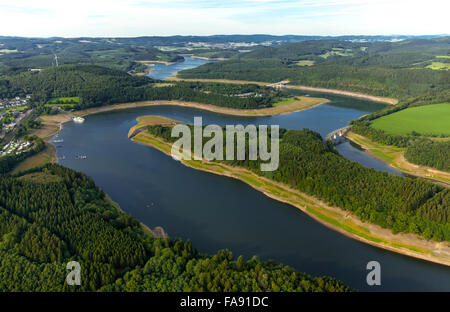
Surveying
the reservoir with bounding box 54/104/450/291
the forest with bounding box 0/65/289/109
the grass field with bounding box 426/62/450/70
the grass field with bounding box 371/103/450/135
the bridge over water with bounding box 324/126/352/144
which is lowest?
the reservoir with bounding box 54/104/450/291

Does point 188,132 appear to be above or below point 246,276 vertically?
above

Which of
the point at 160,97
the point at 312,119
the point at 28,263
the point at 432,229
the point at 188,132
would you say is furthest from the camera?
the point at 160,97

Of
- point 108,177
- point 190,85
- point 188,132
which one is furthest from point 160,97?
point 108,177

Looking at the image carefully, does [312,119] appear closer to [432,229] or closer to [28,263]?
[432,229]

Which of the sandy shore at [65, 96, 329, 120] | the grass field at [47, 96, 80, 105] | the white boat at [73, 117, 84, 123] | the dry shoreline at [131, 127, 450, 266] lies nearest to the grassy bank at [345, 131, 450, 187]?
the dry shoreline at [131, 127, 450, 266]

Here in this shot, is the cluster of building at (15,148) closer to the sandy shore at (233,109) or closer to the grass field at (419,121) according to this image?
the sandy shore at (233,109)

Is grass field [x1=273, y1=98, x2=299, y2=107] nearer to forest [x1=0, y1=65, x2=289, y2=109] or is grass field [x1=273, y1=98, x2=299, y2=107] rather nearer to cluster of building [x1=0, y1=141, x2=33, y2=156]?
forest [x1=0, y1=65, x2=289, y2=109]
